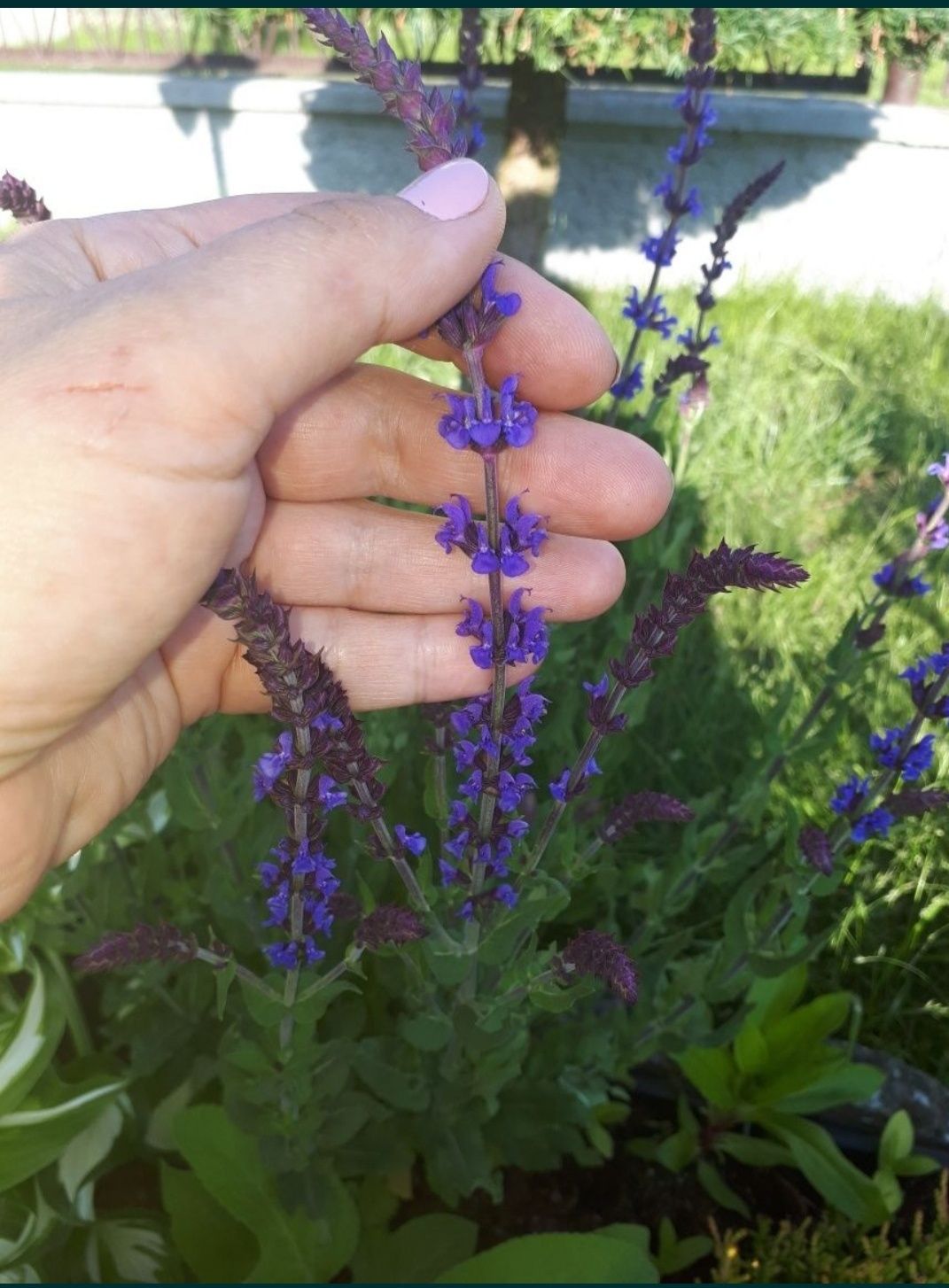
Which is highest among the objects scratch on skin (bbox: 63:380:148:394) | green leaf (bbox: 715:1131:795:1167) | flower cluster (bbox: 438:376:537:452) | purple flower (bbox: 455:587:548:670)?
flower cluster (bbox: 438:376:537:452)

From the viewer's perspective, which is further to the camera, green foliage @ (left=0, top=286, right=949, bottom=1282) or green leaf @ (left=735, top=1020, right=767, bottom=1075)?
green leaf @ (left=735, top=1020, right=767, bottom=1075)

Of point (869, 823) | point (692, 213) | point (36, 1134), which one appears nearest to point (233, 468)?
point (36, 1134)

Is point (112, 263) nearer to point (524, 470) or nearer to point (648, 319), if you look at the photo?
point (524, 470)

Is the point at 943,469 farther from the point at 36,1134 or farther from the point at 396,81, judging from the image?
the point at 36,1134

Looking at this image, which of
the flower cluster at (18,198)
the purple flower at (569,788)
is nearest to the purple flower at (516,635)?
the purple flower at (569,788)

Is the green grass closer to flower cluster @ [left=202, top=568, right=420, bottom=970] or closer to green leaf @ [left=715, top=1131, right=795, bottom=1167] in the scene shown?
→ green leaf @ [left=715, top=1131, right=795, bottom=1167]

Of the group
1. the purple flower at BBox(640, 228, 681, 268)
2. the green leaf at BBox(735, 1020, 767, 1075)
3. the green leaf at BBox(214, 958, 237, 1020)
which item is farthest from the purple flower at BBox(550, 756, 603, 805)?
the purple flower at BBox(640, 228, 681, 268)

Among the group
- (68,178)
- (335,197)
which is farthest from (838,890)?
(68,178)
